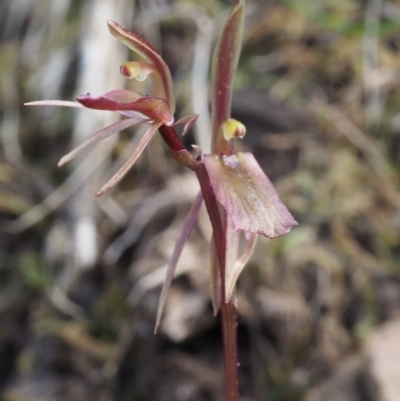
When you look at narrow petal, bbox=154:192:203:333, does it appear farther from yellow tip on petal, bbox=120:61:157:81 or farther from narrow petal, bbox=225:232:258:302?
yellow tip on petal, bbox=120:61:157:81

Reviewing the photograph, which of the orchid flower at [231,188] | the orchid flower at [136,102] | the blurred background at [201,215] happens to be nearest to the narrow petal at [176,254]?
the orchid flower at [231,188]

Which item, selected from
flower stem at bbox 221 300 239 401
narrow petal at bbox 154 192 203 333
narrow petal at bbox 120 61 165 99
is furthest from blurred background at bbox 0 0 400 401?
narrow petal at bbox 120 61 165 99

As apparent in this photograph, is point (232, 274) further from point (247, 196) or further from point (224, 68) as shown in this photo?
point (224, 68)

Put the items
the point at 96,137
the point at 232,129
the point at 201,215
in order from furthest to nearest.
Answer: the point at 201,215, the point at 232,129, the point at 96,137

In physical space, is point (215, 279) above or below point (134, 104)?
below

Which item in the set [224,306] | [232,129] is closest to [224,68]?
[232,129]

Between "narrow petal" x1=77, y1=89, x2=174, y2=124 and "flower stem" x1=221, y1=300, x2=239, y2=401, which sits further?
"flower stem" x1=221, y1=300, x2=239, y2=401

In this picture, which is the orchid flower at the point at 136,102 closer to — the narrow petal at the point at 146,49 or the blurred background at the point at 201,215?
the narrow petal at the point at 146,49
